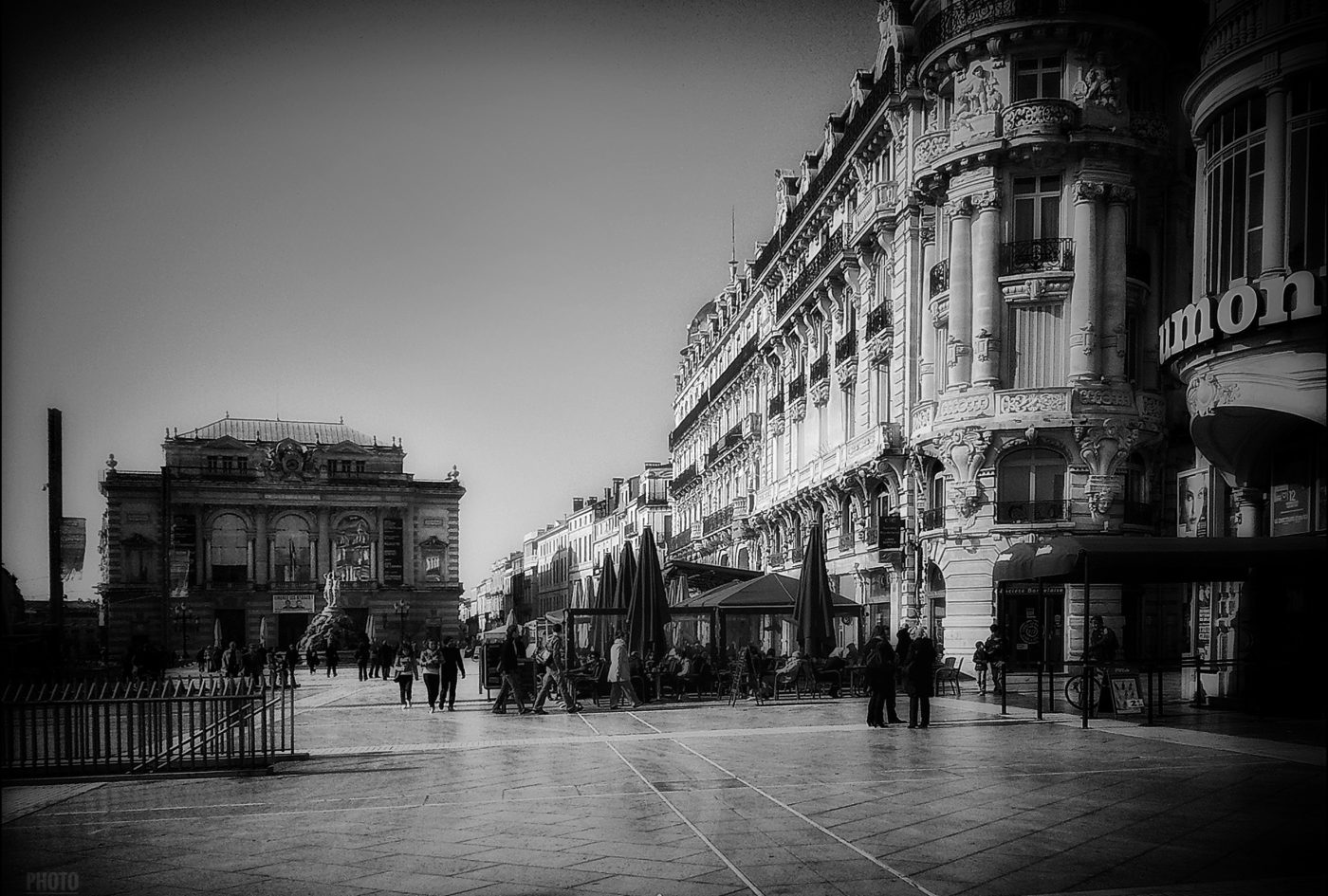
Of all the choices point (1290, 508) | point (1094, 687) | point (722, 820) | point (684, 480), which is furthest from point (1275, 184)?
point (684, 480)

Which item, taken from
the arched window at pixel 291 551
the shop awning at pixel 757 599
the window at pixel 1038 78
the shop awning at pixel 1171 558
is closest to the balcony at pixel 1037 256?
the window at pixel 1038 78

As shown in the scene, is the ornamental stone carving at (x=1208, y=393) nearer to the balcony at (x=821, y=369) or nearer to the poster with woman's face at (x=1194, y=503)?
the poster with woman's face at (x=1194, y=503)

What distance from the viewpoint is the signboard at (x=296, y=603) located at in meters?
91.2

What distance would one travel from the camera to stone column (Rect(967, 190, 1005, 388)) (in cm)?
3012

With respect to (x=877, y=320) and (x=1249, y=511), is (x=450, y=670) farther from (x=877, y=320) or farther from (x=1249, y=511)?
(x=877, y=320)

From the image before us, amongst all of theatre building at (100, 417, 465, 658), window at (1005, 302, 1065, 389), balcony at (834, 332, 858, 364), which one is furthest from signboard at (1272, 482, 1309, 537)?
theatre building at (100, 417, 465, 658)

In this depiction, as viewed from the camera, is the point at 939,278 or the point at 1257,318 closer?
the point at 1257,318

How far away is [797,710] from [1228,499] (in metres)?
8.35

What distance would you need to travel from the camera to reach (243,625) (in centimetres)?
9094

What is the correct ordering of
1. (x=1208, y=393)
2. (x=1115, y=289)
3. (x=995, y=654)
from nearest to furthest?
1. (x=1208, y=393)
2. (x=995, y=654)
3. (x=1115, y=289)

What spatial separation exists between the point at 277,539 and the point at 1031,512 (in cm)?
7683

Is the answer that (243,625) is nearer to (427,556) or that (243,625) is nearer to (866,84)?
(427,556)

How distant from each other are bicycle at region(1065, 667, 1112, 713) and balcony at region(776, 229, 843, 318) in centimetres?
2107

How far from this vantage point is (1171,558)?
15.9m
